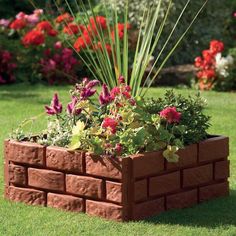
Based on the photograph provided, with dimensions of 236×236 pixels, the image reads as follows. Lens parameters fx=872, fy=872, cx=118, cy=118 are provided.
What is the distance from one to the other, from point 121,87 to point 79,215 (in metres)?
0.88

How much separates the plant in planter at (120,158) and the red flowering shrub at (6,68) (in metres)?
6.61

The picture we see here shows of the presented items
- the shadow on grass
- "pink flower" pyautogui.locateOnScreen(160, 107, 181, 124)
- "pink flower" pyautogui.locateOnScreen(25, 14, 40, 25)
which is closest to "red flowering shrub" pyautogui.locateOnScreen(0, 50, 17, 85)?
"pink flower" pyautogui.locateOnScreen(25, 14, 40, 25)

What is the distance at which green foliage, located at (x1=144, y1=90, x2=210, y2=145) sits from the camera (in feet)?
18.7

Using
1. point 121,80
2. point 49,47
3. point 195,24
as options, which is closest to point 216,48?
point 195,24

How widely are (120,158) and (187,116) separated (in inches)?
31.4

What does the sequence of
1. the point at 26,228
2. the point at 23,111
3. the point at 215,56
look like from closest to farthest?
the point at 26,228 → the point at 23,111 → the point at 215,56

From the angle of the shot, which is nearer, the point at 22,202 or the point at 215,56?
the point at 22,202

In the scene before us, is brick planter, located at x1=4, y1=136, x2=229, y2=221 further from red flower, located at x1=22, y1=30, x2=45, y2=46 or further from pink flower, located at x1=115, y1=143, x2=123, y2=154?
red flower, located at x1=22, y1=30, x2=45, y2=46

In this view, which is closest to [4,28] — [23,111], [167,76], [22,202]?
[167,76]

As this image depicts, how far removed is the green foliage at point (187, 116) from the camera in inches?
225

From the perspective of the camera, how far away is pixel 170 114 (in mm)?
5469

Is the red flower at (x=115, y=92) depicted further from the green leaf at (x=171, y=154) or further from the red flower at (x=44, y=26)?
the red flower at (x=44, y=26)

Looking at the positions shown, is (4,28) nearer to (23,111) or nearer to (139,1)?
(139,1)

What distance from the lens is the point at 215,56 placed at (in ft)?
39.2
